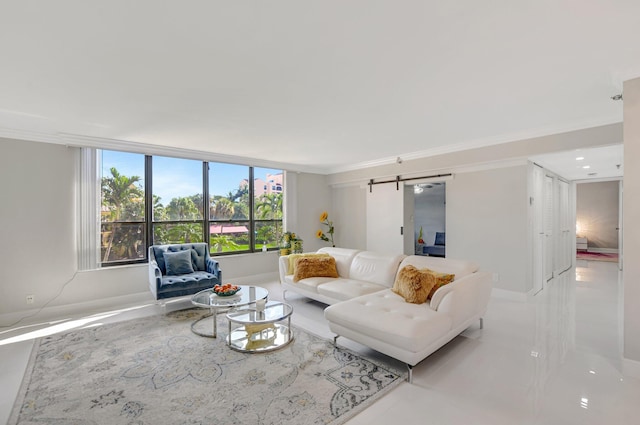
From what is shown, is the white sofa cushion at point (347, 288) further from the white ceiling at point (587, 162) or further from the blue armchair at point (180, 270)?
the white ceiling at point (587, 162)

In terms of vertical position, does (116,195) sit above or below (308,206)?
above

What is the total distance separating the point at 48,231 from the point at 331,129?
418 cm

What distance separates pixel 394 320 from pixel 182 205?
4303mm

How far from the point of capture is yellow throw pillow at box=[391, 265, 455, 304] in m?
3.09

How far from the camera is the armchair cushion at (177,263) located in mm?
4516

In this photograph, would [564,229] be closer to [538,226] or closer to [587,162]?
[587,162]

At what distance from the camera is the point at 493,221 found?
15.7 feet

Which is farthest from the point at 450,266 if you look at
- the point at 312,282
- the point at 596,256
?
the point at 596,256

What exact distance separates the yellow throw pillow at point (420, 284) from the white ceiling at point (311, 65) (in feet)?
6.03

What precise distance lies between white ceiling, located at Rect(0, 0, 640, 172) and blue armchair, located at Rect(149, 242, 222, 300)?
6.07 feet

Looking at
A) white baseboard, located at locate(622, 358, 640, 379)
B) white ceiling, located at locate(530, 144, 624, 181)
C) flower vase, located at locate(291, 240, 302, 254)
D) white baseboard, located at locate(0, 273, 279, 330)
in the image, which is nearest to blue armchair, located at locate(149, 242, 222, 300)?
white baseboard, located at locate(0, 273, 279, 330)

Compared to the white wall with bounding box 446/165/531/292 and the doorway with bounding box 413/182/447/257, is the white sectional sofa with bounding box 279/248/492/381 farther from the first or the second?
the doorway with bounding box 413/182/447/257

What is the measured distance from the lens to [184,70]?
2.36 metres

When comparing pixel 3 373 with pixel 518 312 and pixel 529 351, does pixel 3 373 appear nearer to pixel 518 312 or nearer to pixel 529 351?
pixel 529 351
